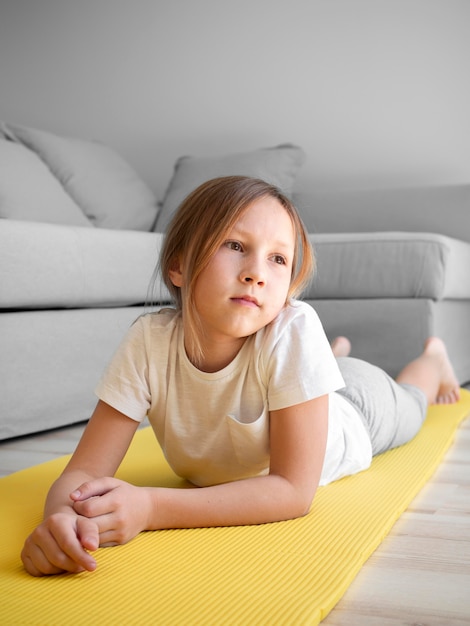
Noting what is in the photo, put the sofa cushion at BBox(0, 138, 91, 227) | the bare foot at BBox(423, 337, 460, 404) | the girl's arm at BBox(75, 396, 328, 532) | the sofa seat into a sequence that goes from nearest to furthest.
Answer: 1. the girl's arm at BBox(75, 396, 328, 532)
2. the bare foot at BBox(423, 337, 460, 404)
3. the sofa seat
4. the sofa cushion at BBox(0, 138, 91, 227)

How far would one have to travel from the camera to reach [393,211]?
9.47 feet

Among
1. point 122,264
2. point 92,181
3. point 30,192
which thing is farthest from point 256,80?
point 122,264

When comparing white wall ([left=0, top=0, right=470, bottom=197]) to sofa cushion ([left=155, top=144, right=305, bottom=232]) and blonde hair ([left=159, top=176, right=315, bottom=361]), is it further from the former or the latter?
blonde hair ([left=159, top=176, right=315, bottom=361])

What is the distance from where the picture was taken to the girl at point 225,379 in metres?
1.04

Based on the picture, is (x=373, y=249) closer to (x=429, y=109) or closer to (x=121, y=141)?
(x=429, y=109)

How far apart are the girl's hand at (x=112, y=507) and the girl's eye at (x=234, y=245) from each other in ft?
1.14

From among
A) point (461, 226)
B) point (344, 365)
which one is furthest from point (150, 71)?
point (344, 365)

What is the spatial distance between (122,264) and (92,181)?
110cm

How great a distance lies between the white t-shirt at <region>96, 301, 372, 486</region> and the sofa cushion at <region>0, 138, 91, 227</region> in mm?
1454

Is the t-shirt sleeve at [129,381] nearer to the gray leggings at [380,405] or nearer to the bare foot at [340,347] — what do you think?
the gray leggings at [380,405]

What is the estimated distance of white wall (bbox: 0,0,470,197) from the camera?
3.14 metres

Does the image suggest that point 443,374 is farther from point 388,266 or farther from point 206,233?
point 206,233

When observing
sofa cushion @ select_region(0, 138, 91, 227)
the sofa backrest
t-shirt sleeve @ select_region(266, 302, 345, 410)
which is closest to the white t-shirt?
t-shirt sleeve @ select_region(266, 302, 345, 410)

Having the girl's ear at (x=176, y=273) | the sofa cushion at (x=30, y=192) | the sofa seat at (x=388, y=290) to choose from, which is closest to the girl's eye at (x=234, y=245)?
the girl's ear at (x=176, y=273)
